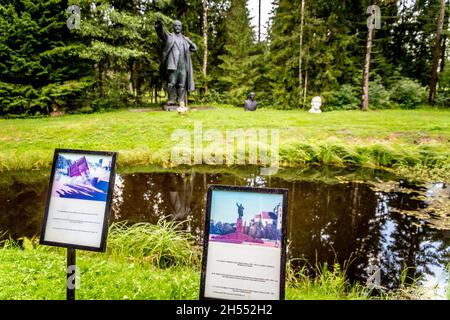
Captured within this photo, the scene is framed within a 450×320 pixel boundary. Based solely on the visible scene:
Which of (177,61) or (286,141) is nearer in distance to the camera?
(286,141)

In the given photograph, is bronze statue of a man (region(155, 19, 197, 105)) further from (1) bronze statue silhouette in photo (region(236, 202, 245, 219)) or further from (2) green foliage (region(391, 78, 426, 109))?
(1) bronze statue silhouette in photo (region(236, 202, 245, 219))

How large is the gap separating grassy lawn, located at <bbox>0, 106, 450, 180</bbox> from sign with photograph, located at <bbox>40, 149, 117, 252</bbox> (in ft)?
20.8

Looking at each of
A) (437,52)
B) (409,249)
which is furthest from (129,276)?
(437,52)

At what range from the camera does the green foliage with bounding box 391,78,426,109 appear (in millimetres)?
17922

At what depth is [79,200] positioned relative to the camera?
2537 millimetres

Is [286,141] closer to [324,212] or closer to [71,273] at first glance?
[324,212]

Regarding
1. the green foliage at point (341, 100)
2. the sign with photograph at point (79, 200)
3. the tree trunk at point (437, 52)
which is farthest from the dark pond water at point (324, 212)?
the tree trunk at point (437, 52)

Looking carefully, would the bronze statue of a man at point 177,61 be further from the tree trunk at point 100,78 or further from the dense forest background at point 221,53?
the tree trunk at point 100,78

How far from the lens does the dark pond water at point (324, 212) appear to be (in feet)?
14.3

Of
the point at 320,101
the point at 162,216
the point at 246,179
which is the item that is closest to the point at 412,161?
the point at 246,179

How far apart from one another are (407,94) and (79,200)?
19.2 metres

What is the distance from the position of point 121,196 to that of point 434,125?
9.79 meters

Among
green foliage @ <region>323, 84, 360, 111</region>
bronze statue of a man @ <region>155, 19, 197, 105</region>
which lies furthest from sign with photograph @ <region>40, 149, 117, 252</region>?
green foliage @ <region>323, 84, 360, 111</region>
